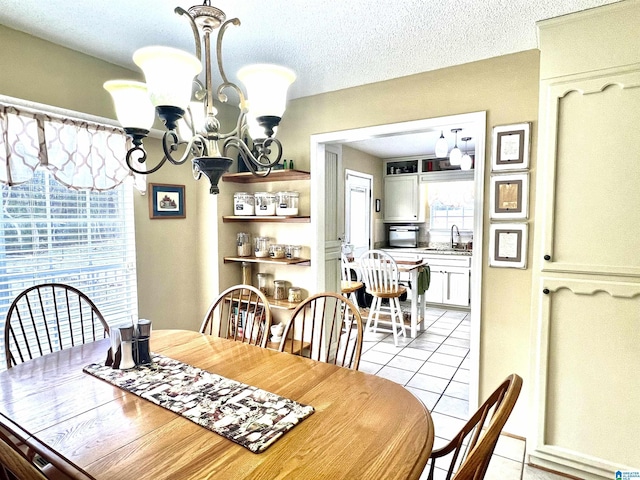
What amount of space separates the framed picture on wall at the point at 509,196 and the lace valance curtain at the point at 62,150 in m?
2.47

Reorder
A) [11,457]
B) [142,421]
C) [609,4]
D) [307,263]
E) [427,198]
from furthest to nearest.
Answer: [427,198]
[307,263]
[609,4]
[142,421]
[11,457]

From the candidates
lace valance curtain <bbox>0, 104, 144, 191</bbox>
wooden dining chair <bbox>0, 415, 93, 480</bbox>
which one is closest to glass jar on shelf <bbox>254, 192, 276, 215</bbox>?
lace valance curtain <bbox>0, 104, 144, 191</bbox>

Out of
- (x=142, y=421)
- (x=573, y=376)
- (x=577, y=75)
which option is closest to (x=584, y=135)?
(x=577, y=75)

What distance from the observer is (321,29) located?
2.00 m

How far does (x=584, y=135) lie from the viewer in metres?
1.86

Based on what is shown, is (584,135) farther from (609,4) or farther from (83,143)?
(83,143)

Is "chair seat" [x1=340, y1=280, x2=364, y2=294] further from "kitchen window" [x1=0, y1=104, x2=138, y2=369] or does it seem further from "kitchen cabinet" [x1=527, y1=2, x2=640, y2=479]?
"kitchen cabinet" [x1=527, y1=2, x2=640, y2=479]

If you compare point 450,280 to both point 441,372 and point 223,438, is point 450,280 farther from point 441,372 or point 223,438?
point 223,438

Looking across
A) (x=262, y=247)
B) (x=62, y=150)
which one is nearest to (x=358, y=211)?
(x=262, y=247)

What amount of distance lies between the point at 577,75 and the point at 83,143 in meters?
2.88

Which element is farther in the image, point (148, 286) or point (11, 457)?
point (148, 286)

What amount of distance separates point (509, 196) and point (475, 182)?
0.79ft

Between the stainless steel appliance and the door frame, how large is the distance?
10.0ft

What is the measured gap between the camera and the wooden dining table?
97 cm
